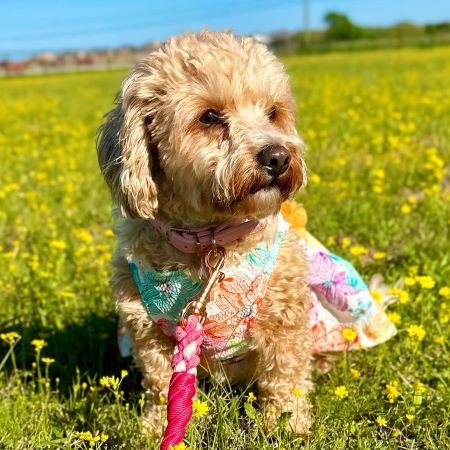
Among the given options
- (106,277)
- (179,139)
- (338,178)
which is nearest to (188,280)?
(179,139)

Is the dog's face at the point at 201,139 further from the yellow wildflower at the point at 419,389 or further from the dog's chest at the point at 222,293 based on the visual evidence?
the yellow wildflower at the point at 419,389

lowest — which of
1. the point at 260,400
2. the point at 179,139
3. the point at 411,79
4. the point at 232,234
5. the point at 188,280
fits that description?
the point at 411,79

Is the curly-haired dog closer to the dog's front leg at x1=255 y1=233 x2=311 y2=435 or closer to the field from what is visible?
the dog's front leg at x1=255 y1=233 x2=311 y2=435

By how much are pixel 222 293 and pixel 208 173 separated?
0.51 meters

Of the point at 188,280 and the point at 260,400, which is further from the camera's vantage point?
the point at 260,400

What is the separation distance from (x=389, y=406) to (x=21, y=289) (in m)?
2.44

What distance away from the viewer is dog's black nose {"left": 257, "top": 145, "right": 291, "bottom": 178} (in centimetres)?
243

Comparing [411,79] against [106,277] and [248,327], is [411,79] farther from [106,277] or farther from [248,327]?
[248,327]

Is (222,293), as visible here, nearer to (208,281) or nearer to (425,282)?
(208,281)

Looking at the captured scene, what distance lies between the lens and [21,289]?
406 cm

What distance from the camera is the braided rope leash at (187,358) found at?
218 centimetres

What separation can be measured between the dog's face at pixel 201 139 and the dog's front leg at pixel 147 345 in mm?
429

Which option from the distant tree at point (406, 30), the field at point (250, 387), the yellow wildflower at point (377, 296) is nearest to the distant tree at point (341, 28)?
the distant tree at point (406, 30)

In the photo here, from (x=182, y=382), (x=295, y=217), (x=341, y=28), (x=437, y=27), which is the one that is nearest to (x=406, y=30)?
(x=437, y=27)
